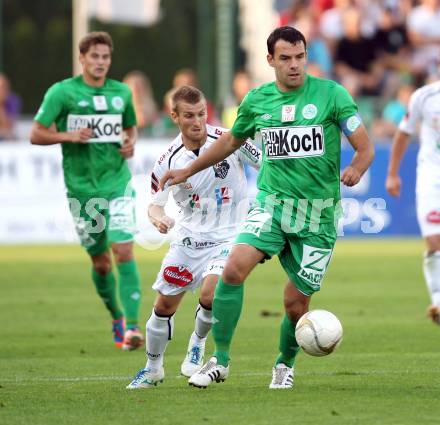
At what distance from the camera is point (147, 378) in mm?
8750

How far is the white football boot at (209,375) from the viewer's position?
8.24 meters

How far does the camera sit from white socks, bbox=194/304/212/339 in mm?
9180

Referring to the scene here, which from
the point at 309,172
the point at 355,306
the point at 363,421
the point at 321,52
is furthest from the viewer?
the point at 321,52

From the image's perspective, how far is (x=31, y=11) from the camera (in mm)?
34469

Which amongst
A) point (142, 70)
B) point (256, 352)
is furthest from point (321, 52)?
point (256, 352)

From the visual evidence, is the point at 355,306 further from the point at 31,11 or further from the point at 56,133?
the point at 31,11

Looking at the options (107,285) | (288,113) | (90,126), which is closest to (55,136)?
(90,126)

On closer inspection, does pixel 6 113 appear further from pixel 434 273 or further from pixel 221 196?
pixel 221 196

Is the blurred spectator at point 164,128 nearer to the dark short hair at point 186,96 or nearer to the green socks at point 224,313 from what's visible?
the dark short hair at point 186,96

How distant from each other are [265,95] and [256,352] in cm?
279

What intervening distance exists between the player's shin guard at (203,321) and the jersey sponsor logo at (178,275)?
288mm

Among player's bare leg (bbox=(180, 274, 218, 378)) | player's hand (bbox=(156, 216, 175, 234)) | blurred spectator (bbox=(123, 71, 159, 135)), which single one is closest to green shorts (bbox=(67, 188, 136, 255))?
player's bare leg (bbox=(180, 274, 218, 378))

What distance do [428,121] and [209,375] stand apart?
15.0ft

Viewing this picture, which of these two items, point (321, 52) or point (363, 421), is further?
point (321, 52)
